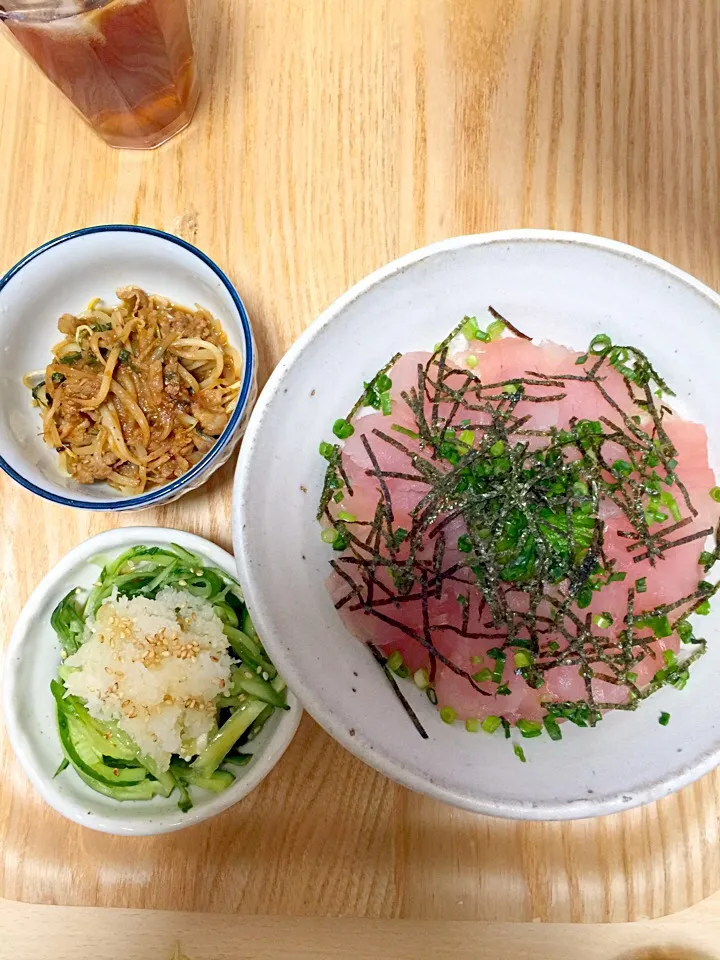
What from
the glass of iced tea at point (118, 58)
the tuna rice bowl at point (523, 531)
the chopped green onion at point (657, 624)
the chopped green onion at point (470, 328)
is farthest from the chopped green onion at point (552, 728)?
the glass of iced tea at point (118, 58)

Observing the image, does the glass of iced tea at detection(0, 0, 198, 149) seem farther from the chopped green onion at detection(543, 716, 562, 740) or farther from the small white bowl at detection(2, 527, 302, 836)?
the chopped green onion at detection(543, 716, 562, 740)

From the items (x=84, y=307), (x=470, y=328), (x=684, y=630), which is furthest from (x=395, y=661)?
(x=84, y=307)

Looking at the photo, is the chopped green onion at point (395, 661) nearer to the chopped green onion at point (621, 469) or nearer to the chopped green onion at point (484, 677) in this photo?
the chopped green onion at point (484, 677)

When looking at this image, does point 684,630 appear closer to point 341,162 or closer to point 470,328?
point 470,328

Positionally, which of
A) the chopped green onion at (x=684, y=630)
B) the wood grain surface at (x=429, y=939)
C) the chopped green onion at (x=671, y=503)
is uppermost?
the chopped green onion at (x=671, y=503)

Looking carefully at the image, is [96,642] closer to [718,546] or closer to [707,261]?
[718,546]

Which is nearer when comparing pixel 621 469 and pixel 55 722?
pixel 621 469

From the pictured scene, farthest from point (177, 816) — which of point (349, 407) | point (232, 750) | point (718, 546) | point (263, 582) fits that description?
point (718, 546)
